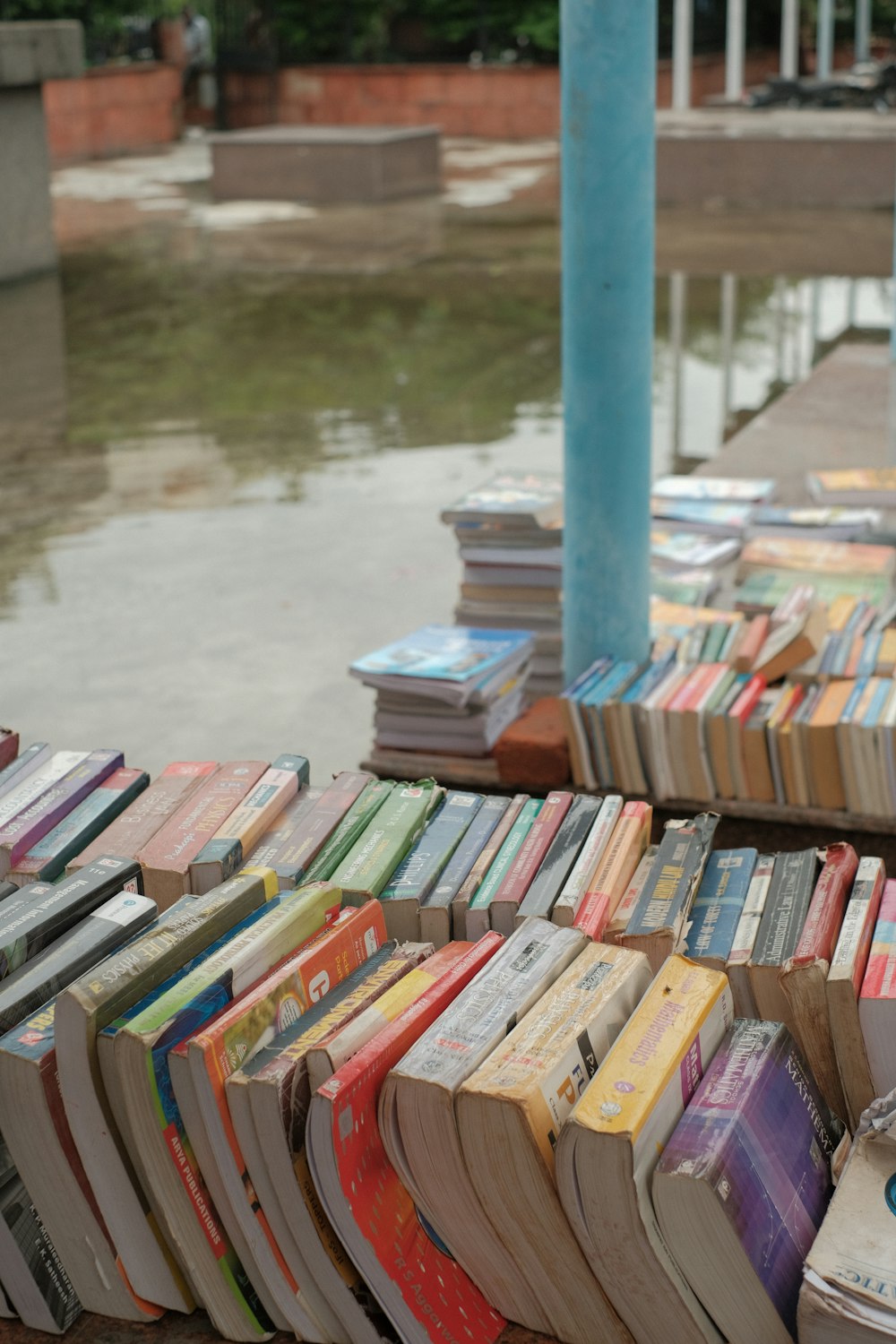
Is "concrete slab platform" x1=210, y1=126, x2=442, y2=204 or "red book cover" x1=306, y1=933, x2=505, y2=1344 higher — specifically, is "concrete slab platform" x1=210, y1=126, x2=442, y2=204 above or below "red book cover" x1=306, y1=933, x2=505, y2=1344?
above

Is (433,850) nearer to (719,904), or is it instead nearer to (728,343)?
(719,904)

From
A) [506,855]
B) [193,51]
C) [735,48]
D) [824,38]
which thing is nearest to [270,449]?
[506,855]

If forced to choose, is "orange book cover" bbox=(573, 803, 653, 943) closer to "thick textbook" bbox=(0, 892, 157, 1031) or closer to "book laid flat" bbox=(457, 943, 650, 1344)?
"book laid flat" bbox=(457, 943, 650, 1344)

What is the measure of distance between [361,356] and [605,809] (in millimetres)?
7475

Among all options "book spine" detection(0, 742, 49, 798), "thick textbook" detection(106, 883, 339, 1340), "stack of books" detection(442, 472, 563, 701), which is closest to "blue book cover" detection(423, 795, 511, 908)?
"thick textbook" detection(106, 883, 339, 1340)

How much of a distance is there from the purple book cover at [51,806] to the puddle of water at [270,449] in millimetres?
1412

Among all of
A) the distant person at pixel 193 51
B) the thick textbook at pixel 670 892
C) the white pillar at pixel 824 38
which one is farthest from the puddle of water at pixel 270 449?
the distant person at pixel 193 51

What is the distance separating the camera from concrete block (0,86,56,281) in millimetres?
12680

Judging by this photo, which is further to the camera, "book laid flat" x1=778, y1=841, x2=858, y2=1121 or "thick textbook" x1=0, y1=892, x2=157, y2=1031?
"book laid flat" x1=778, y1=841, x2=858, y2=1121

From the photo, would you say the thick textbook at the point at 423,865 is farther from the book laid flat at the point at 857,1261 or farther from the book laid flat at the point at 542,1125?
the book laid flat at the point at 857,1261

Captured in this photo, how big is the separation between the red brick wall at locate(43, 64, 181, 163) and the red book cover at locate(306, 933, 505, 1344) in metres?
21.1

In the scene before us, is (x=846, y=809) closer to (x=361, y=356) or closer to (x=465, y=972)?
(x=465, y=972)

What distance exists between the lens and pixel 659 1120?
74.0 inches

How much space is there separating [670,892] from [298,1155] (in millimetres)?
820
